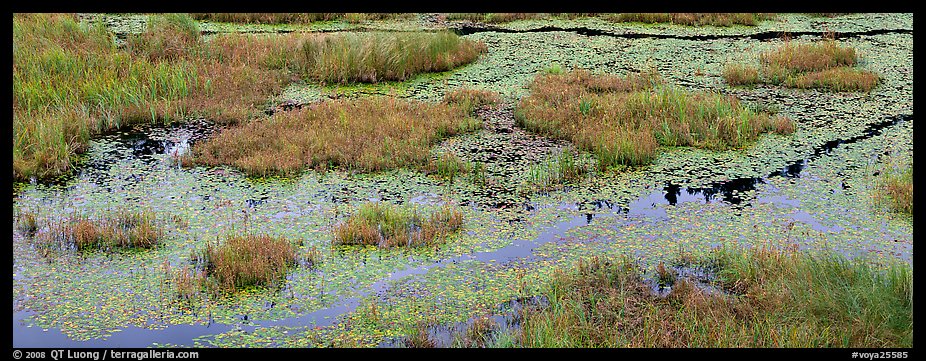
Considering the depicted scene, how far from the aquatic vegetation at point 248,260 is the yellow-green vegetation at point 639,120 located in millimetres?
2949

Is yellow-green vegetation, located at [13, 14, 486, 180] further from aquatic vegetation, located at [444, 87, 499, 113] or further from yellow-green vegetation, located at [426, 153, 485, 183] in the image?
yellow-green vegetation, located at [426, 153, 485, 183]

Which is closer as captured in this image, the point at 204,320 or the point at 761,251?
the point at 204,320

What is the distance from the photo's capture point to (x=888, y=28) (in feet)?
45.3

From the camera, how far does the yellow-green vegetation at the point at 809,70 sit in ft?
32.4

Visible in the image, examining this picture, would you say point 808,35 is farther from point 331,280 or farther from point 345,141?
point 331,280

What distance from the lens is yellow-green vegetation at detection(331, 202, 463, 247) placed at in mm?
5812

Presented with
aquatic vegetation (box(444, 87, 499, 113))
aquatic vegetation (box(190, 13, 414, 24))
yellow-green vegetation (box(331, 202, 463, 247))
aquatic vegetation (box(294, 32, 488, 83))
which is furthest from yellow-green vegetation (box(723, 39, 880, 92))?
aquatic vegetation (box(190, 13, 414, 24))

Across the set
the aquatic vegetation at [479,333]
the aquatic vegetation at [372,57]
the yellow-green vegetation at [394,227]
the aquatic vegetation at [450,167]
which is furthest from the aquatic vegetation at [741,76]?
the aquatic vegetation at [479,333]

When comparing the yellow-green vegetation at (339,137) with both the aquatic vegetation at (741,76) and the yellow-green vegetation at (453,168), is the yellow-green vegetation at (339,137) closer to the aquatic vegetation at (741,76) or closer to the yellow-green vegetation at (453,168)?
the yellow-green vegetation at (453,168)

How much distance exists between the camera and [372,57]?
10.3 meters

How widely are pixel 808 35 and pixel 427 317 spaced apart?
33.6 feet

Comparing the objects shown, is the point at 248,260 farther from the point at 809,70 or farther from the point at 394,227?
the point at 809,70
